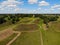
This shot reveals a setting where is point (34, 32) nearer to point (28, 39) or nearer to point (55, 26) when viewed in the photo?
point (28, 39)

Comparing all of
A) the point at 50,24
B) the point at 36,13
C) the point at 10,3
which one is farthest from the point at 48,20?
the point at 10,3

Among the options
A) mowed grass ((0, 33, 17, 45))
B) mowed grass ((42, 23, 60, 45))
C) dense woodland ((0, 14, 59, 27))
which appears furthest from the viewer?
dense woodland ((0, 14, 59, 27))

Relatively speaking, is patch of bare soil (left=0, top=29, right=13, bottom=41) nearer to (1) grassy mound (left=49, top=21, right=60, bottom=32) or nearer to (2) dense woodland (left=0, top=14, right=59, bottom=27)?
(2) dense woodland (left=0, top=14, right=59, bottom=27)

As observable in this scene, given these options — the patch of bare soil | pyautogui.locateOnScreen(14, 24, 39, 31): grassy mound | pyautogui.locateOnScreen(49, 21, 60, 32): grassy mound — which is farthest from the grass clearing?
pyautogui.locateOnScreen(49, 21, 60, 32): grassy mound

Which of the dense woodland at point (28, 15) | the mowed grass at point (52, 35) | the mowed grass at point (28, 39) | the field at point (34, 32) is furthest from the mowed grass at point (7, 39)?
the mowed grass at point (52, 35)

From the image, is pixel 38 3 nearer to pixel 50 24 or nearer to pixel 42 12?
pixel 42 12

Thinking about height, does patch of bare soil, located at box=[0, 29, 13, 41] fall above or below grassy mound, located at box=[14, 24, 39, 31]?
below

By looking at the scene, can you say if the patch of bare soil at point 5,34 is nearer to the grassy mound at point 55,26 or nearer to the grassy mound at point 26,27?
the grassy mound at point 26,27
